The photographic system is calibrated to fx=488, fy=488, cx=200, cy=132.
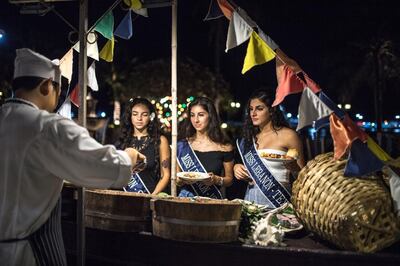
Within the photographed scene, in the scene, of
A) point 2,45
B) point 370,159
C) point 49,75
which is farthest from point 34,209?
point 2,45

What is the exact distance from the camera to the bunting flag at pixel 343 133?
10.7ft

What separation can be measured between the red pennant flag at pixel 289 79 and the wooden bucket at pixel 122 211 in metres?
1.31

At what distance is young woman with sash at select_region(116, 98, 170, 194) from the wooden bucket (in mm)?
1466

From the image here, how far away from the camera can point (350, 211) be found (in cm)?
308

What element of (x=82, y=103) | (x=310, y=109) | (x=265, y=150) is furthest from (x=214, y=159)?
(x=82, y=103)

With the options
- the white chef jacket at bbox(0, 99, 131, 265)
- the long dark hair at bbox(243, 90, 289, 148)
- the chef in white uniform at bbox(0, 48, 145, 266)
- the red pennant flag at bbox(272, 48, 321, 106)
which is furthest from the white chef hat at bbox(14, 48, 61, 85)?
the long dark hair at bbox(243, 90, 289, 148)

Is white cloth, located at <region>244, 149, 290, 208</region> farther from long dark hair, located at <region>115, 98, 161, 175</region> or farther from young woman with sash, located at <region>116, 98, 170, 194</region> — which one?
long dark hair, located at <region>115, 98, 161, 175</region>

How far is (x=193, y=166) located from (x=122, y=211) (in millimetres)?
1685

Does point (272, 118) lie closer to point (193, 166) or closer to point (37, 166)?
point (193, 166)

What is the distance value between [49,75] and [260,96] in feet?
8.04

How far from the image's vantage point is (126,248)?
11.9ft

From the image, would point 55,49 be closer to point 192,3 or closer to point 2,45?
point 2,45

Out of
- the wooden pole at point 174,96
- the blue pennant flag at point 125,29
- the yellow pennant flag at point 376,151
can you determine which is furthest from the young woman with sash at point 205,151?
the yellow pennant flag at point 376,151

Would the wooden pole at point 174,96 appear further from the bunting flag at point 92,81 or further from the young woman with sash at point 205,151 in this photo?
the bunting flag at point 92,81
